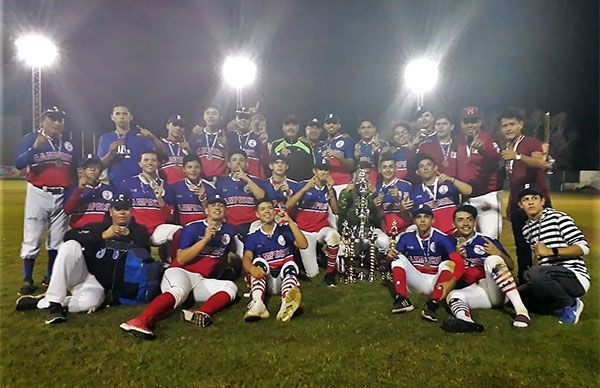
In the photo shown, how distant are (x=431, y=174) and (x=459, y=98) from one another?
2594 centimetres

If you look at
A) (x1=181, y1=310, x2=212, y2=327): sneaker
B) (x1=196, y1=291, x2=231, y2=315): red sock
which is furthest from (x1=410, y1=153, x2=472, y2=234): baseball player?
(x1=181, y1=310, x2=212, y2=327): sneaker

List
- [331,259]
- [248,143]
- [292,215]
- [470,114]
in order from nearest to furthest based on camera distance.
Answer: [331,259]
[470,114]
[292,215]
[248,143]

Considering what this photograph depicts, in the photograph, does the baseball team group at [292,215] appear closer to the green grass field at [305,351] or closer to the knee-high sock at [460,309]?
the knee-high sock at [460,309]

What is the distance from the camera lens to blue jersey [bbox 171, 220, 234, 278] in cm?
451

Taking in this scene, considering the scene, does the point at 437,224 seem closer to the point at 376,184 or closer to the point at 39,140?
the point at 376,184

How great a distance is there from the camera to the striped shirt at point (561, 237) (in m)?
4.24

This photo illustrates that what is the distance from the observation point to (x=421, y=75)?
34.7ft

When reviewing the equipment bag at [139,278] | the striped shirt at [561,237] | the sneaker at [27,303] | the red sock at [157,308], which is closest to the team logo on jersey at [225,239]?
the equipment bag at [139,278]

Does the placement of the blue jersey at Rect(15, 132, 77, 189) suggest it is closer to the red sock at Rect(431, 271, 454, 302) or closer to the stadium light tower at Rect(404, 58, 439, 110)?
the red sock at Rect(431, 271, 454, 302)

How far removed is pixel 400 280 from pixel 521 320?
3.91 ft

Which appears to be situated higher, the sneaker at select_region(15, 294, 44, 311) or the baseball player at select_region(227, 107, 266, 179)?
the baseball player at select_region(227, 107, 266, 179)

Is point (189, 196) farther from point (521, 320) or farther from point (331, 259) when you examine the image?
point (521, 320)

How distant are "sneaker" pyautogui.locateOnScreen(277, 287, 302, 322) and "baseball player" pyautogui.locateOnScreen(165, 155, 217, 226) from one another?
1.74m

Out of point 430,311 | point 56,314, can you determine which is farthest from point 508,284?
point 56,314
